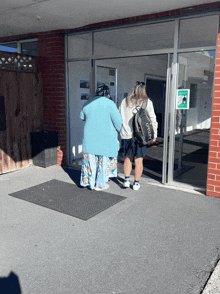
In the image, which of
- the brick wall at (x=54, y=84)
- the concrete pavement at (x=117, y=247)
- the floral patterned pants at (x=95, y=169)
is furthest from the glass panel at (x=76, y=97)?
the concrete pavement at (x=117, y=247)

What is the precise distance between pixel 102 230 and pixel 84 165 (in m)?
1.46

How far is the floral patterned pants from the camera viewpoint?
4367 millimetres

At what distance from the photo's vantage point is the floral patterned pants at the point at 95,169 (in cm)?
437

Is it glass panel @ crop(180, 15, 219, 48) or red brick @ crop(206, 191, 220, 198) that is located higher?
glass panel @ crop(180, 15, 219, 48)

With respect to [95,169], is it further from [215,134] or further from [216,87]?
Answer: [216,87]

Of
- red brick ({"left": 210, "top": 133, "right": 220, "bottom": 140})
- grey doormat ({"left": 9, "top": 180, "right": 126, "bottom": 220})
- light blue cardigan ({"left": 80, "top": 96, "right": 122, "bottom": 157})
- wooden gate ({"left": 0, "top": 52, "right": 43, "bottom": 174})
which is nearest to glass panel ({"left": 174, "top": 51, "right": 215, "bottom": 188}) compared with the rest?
red brick ({"left": 210, "top": 133, "right": 220, "bottom": 140})

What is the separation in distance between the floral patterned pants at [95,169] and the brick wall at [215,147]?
1.54 meters

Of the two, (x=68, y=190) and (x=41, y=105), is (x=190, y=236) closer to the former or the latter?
(x=68, y=190)

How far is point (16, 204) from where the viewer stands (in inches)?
155

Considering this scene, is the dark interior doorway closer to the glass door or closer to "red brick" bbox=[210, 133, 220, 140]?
the glass door

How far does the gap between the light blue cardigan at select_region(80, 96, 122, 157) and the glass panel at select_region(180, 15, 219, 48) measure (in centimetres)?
168

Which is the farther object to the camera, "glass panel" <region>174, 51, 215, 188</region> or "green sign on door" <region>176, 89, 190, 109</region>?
"glass panel" <region>174, 51, 215, 188</region>

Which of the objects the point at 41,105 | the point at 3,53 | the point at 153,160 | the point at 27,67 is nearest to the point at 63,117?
the point at 41,105

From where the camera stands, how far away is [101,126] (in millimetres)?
4191
